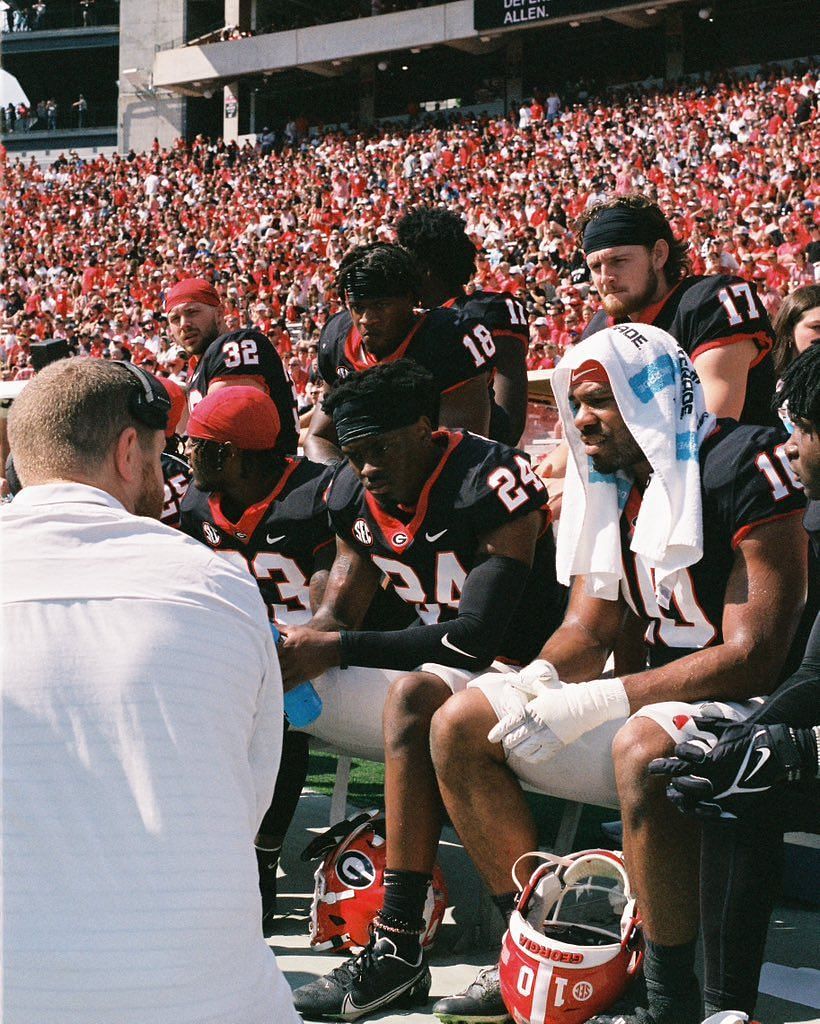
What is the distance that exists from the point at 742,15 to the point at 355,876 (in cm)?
2684

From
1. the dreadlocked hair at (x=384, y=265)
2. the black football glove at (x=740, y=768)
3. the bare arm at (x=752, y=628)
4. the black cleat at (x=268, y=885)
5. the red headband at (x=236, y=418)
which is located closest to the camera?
the black football glove at (x=740, y=768)

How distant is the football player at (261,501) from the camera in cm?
396

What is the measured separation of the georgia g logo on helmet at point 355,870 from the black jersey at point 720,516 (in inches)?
36.4

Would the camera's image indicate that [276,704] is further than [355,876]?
No

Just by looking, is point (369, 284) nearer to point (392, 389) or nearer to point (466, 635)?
point (392, 389)

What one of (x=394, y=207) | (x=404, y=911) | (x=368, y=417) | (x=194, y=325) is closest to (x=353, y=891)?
(x=404, y=911)

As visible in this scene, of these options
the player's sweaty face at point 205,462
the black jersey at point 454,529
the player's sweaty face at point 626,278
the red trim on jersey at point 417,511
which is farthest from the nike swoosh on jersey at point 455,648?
the player's sweaty face at point 626,278

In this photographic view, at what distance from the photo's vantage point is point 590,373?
122 inches

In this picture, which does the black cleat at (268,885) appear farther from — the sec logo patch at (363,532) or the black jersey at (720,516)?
the black jersey at (720,516)

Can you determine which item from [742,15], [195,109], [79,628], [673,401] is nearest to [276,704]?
[79,628]

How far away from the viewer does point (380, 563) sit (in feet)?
11.9

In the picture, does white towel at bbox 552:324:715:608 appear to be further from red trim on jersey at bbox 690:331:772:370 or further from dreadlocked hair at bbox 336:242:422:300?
dreadlocked hair at bbox 336:242:422:300

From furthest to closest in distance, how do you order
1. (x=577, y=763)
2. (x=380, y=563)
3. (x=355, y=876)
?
(x=380, y=563), (x=355, y=876), (x=577, y=763)

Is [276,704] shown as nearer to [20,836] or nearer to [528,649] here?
[20,836]
